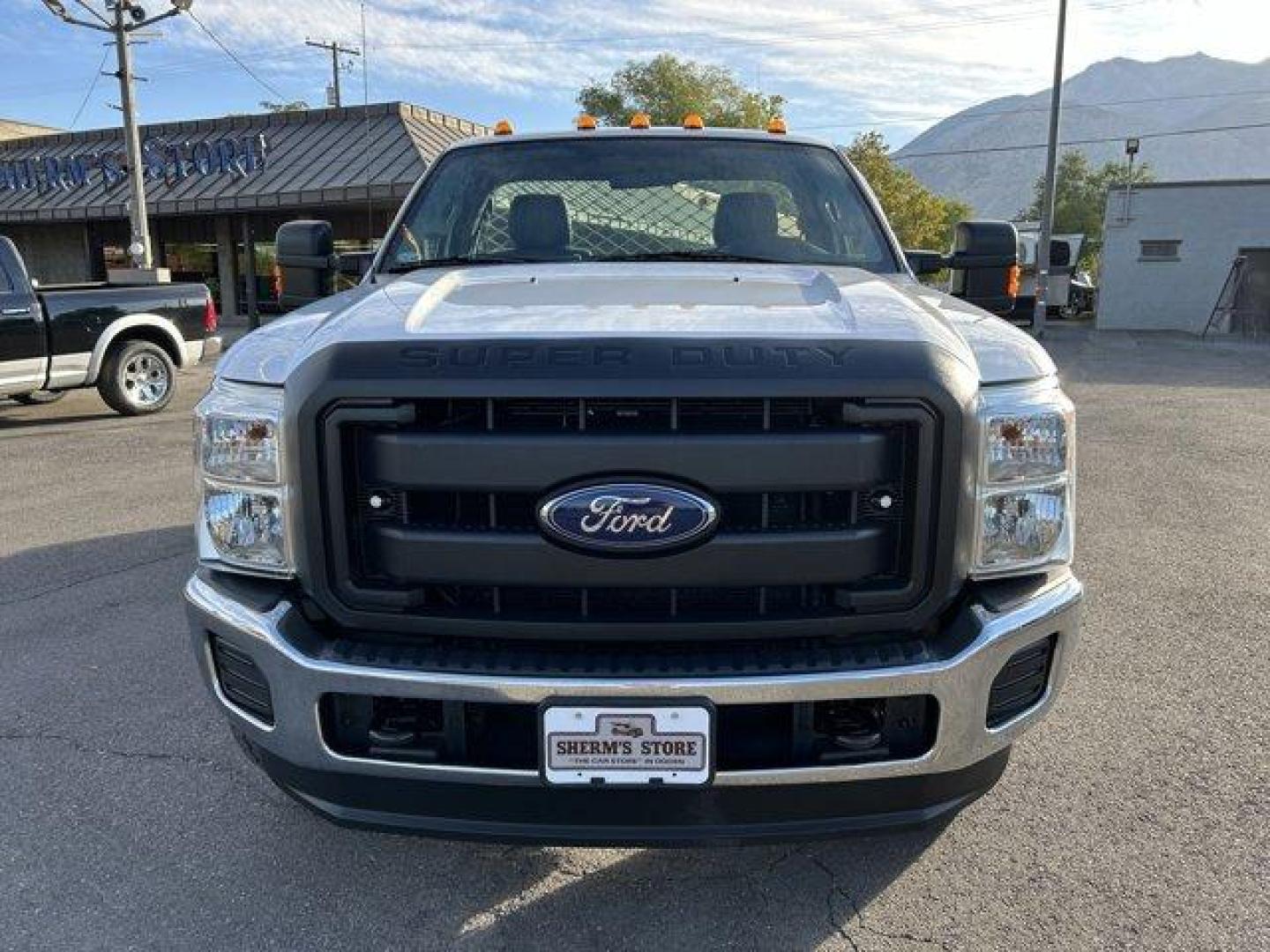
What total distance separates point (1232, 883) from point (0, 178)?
34920 millimetres

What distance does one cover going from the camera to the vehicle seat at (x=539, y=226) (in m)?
3.43

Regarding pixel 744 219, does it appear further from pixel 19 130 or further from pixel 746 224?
pixel 19 130

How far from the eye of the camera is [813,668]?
6.63 ft

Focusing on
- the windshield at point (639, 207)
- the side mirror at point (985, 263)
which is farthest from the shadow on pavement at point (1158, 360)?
the windshield at point (639, 207)

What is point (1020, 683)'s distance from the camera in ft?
7.22

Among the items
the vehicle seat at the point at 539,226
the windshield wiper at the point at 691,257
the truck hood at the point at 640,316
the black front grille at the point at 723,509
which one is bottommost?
the black front grille at the point at 723,509

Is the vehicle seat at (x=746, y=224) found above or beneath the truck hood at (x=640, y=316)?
above

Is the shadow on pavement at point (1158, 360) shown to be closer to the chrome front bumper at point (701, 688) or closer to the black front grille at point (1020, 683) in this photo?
the black front grille at point (1020, 683)

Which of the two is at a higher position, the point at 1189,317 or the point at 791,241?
the point at 791,241

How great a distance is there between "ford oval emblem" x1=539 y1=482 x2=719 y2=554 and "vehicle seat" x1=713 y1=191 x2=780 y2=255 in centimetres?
163

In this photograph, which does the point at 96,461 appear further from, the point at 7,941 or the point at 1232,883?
the point at 1232,883

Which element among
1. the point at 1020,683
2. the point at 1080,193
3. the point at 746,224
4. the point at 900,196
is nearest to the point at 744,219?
the point at 746,224

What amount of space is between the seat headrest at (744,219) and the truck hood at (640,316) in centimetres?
51

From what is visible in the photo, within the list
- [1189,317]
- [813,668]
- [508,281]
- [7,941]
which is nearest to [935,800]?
[813,668]
